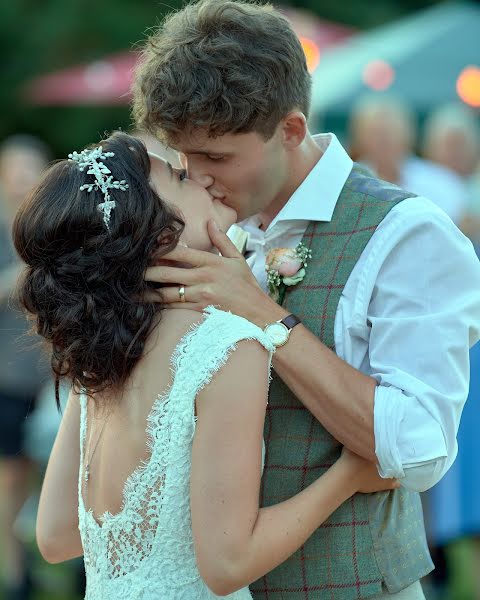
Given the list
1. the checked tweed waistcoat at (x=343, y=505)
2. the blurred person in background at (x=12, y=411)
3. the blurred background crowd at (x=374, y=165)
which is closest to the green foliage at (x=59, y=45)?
the blurred background crowd at (x=374, y=165)

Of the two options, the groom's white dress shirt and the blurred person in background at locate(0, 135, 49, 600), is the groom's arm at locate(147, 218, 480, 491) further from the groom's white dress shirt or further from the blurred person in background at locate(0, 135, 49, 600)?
the blurred person in background at locate(0, 135, 49, 600)

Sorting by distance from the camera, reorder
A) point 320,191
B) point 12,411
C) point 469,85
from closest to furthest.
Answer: point 320,191
point 12,411
point 469,85

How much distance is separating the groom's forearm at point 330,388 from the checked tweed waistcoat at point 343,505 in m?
0.11

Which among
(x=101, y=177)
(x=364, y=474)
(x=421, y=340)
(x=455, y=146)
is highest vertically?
(x=101, y=177)

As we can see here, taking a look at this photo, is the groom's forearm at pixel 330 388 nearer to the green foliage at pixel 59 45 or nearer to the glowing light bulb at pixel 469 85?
the glowing light bulb at pixel 469 85

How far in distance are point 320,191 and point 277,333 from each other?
1.47ft

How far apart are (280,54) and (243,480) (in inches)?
41.7

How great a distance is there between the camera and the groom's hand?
2.38m

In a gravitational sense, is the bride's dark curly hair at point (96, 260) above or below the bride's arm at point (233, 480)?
above

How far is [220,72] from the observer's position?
99.4 inches

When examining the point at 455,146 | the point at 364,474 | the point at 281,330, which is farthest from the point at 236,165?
the point at 455,146

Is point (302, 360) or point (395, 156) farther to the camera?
point (395, 156)

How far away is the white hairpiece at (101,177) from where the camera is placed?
2.32 metres

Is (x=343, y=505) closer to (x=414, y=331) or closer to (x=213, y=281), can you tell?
(x=414, y=331)
